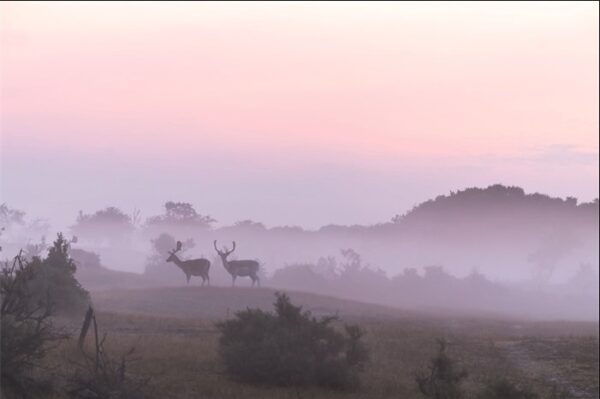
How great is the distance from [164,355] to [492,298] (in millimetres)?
74496

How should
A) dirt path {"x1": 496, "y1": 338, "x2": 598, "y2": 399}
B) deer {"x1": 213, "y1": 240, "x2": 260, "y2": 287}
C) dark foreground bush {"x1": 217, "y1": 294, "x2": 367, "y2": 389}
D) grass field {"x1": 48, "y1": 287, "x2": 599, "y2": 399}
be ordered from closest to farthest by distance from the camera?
grass field {"x1": 48, "y1": 287, "x2": 599, "y2": 399} < dark foreground bush {"x1": 217, "y1": 294, "x2": 367, "y2": 389} < dirt path {"x1": 496, "y1": 338, "x2": 598, "y2": 399} < deer {"x1": 213, "y1": 240, "x2": 260, "y2": 287}

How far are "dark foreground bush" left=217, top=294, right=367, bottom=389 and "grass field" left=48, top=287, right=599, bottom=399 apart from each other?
19.9 inches

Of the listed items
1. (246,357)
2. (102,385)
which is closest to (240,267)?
(246,357)

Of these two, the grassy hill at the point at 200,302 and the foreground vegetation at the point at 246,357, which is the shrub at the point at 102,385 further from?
the grassy hill at the point at 200,302

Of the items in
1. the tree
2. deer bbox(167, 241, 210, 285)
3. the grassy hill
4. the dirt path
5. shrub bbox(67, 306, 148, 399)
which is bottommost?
the dirt path

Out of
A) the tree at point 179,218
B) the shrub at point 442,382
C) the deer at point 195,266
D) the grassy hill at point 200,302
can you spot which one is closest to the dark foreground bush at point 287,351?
the shrub at point 442,382

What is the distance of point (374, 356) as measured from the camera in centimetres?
2094

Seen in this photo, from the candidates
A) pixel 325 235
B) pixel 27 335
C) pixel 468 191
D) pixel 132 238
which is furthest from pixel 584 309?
pixel 27 335

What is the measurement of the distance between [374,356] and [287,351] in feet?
16.9

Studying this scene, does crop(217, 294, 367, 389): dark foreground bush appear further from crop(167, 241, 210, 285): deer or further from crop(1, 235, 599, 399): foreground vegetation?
crop(167, 241, 210, 285): deer

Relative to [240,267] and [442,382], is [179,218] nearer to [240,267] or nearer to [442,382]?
[240,267]

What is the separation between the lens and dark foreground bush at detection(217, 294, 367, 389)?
16188 millimetres

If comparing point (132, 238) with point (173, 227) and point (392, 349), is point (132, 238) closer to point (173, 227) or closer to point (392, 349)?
point (173, 227)

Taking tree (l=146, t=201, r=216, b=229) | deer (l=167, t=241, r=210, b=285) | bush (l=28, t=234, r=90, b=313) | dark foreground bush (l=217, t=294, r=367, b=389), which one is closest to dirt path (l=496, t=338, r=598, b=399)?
dark foreground bush (l=217, t=294, r=367, b=389)
